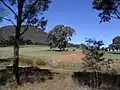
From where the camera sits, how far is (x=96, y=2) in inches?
779

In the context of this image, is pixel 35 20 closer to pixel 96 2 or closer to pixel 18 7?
pixel 18 7

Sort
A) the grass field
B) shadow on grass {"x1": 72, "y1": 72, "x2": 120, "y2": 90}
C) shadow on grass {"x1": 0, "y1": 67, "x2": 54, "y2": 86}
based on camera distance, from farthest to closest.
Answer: shadow on grass {"x1": 0, "y1": 67, "x2": 54, "y2": 86} → the grass field → shadow on grass {"x1": 72, "y1": 72, "x2": 120, "y2": 90}

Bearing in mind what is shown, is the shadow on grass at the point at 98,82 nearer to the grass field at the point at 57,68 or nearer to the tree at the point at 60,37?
the grass field at the point at 57,68

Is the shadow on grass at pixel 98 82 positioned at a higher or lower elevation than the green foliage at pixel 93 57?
lower

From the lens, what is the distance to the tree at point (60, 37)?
378 feet

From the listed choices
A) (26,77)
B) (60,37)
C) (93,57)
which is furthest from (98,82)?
(60,37)

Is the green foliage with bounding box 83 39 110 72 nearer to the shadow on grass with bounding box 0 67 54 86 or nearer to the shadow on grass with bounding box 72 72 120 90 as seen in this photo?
the shadow on grass with bounding box 72 72 120 90

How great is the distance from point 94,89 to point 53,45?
338 ft

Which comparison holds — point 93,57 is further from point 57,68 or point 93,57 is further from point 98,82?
point 57,68

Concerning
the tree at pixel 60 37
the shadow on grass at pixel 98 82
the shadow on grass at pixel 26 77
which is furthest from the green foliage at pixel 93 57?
the tree at pixel 60 37

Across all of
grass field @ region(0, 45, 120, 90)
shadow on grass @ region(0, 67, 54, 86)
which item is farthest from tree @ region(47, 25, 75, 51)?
shadow on grass @ region(0, 67, 54, 86)

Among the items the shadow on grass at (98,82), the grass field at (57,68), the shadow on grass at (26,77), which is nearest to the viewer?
the shadow on grass at (98,82)

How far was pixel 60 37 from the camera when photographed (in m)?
116

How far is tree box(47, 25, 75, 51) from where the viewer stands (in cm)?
11525
